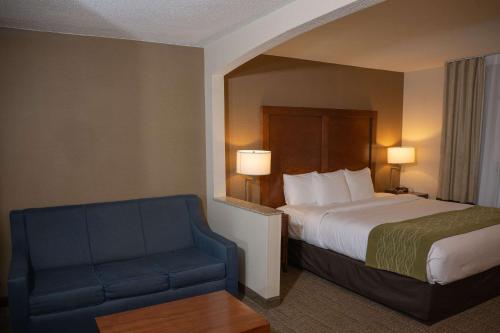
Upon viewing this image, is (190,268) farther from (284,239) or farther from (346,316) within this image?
(346,316)

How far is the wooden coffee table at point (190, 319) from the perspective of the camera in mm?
2209

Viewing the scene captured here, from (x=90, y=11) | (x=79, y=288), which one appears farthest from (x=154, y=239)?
(x=90, y=11)

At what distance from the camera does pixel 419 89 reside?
18.9ft

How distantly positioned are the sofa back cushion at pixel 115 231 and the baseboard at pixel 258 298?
963mm

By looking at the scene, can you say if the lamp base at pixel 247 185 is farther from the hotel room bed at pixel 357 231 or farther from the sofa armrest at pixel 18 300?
the sofa armrest at pixel 18 300

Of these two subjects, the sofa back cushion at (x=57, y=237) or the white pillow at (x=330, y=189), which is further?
the white pillow at (x=330, y=189)

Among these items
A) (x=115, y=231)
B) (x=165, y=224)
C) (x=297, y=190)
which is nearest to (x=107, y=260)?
(x=115, y=231)

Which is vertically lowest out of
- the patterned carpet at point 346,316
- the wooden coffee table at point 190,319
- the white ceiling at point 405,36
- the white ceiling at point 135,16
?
the patterned carpet at point 346,316

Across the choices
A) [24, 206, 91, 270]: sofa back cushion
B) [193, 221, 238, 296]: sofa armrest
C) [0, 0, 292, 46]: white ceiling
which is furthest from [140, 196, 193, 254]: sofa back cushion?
[0, 0, 292, 46]: white ceiling

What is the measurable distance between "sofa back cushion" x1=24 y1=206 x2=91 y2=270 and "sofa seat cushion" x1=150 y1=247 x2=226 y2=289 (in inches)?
24.5

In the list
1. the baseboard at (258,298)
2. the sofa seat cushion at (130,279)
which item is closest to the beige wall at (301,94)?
the baseboard at (258,298)

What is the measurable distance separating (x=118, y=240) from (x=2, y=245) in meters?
0.95

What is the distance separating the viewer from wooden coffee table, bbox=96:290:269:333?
7.25 ft

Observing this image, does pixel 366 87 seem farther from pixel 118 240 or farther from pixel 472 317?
pixel 118 240
